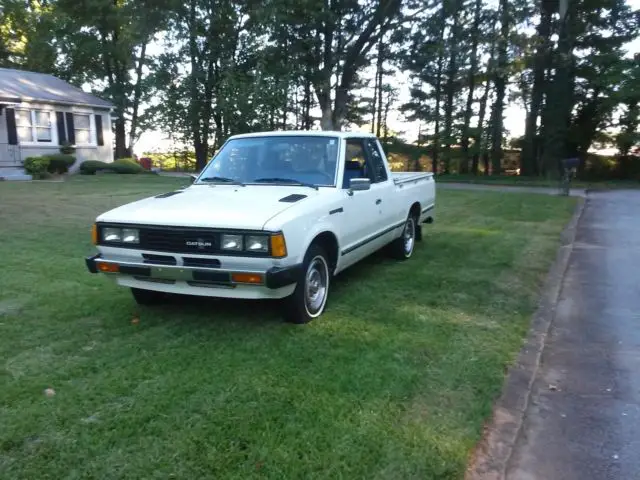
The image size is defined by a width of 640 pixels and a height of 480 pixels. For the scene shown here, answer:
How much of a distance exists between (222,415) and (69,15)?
3749 cm

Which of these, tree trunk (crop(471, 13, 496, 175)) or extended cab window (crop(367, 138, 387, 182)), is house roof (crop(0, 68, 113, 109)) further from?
extended cab window (crop(367, 138, 387, 182))

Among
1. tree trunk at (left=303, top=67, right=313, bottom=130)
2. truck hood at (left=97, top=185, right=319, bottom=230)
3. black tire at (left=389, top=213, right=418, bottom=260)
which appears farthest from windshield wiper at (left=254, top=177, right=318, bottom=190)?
tree trunk at (left=303, top=67, right=313, bottom=130)

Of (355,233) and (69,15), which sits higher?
(69,15)

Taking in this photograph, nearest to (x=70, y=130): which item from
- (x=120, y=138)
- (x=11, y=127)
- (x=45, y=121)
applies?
(x=45, y=121)

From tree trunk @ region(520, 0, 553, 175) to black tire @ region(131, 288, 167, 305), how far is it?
28.4 m

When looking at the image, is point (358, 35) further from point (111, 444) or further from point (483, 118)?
point (111, 444)

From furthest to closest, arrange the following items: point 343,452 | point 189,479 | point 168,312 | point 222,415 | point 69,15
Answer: point 69,15, point 168,312, point 222,415, point 343,452, point 189,479

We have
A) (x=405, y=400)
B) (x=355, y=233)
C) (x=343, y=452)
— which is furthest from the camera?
(x=355, y=233)

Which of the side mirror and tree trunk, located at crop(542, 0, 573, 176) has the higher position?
tree trunk, located at crop(542, 0, 573, 176)

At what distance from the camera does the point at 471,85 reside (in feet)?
102

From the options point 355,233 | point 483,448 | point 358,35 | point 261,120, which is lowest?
point 483,448

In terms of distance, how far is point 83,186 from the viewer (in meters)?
19.2

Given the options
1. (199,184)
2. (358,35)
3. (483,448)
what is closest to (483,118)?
(358,35)

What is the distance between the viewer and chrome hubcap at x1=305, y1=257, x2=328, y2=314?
4.71m
